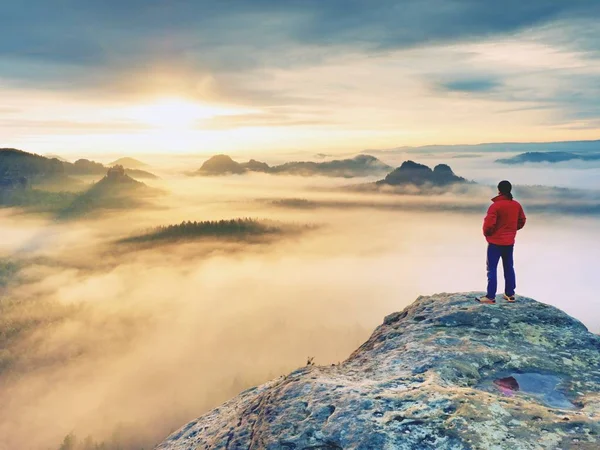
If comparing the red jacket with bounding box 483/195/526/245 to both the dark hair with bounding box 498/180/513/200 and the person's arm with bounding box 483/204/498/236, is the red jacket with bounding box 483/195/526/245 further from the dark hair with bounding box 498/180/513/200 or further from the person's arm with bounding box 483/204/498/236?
the dark hair with bounding box 498/180/513/200

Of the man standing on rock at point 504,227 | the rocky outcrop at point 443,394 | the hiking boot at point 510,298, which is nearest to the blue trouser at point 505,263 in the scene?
the man standing on rock at point 504,227

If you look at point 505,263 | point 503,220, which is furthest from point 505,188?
point 505,263

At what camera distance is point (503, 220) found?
19.8 meters

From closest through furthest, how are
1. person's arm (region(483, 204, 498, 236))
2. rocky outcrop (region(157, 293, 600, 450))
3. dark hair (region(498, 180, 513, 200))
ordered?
rocky outcrop (region(157, 293, 600, 450)) → dark hair (region(498, 180, 513, 200)) → person's arm (region(483, 204, 498, 236))

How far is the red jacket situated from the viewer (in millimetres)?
19609

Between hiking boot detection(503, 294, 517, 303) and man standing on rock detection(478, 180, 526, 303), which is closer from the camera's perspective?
hiking boot detection(503, 294, 517, 303)

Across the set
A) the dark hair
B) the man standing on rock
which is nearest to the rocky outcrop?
the man standing on rock

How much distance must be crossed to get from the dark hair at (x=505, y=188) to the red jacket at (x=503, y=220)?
16 centimetres

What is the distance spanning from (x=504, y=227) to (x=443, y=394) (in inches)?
414

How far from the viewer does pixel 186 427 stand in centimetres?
1708

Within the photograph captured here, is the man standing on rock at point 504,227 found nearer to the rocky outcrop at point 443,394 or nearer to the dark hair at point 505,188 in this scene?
the dark hair at point 505,188

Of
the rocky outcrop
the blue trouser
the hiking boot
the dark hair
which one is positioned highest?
the dark hair

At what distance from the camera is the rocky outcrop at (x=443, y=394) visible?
33.2ft

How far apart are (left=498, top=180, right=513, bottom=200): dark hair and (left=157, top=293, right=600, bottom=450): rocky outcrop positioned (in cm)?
428
